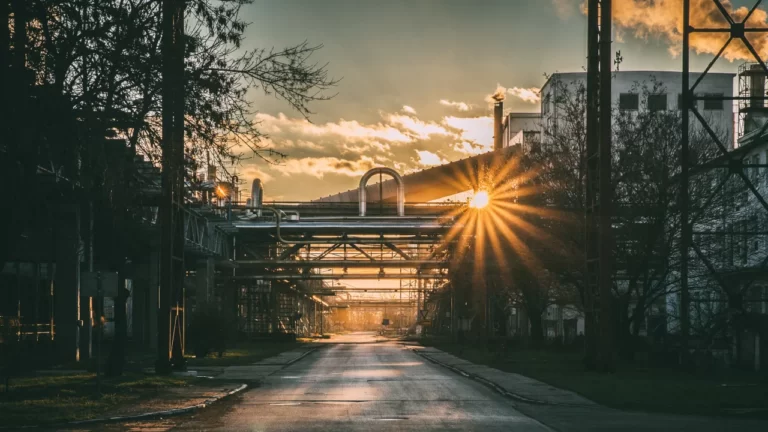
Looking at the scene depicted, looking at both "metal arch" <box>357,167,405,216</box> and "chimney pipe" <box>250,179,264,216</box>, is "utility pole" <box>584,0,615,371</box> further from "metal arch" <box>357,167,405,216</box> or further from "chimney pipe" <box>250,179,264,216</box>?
"chimney pipe" <box>250,179,264,216</box>

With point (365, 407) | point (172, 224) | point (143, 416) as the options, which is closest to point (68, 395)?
point (143, 416)

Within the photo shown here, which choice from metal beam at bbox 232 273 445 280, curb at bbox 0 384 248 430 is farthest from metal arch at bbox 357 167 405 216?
curb at bbox 0 384 248 430

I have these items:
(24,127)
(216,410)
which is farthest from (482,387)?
(24,127)

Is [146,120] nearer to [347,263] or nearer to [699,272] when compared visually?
[699,272]

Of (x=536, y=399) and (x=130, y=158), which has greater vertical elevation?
(x=130, y=158)

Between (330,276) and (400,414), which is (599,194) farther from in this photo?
(330,276)

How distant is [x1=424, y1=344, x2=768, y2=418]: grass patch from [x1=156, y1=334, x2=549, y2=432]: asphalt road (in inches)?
89.1

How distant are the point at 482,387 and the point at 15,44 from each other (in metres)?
14.4

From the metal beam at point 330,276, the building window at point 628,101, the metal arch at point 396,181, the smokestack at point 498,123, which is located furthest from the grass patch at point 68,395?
the smokestack at point 498,123

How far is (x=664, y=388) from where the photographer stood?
24672 millimetres

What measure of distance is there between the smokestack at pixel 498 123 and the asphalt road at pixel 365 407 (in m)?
75.3

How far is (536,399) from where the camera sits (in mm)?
21641

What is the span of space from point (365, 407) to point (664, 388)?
827 cm

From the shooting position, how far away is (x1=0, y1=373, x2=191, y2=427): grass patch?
17484 millimetres
